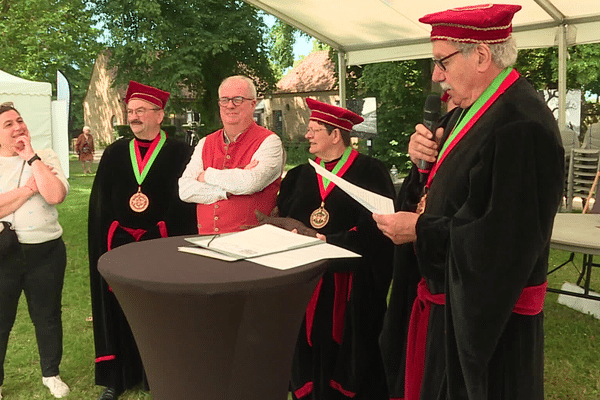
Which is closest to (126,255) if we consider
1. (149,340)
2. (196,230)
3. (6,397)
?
(149,340)

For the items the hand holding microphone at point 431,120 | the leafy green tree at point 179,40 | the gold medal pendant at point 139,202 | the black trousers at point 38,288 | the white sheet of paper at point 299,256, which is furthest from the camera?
the leafy green tree at point 179,40

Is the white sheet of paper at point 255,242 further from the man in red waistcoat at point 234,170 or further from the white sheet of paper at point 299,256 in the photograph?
the man in red waistcoat at point 234,170

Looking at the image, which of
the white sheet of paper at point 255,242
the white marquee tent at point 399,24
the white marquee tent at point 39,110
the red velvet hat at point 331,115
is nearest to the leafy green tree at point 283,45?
the white marquee tent at point 39,110

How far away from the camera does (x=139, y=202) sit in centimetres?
368

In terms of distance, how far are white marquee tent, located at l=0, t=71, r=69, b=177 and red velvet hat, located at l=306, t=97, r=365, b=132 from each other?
10.0 m

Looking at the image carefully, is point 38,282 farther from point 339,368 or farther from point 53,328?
point 339,368

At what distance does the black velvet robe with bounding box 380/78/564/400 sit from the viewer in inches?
70.7

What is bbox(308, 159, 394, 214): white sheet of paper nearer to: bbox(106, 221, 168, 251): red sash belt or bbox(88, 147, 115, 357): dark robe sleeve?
bbox(106, 221, 168, 251): red sash belt

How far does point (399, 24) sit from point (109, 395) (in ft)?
20.4

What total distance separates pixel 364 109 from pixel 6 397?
7533 mm

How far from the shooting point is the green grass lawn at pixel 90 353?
3.91 meters

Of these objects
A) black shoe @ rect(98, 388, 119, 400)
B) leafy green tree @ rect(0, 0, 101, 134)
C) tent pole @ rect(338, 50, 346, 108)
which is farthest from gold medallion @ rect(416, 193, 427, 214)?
leafy green tree @ rect(0, 0, 101, 134)

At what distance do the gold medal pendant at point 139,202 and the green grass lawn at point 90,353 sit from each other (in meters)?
1.26

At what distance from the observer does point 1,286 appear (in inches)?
139
